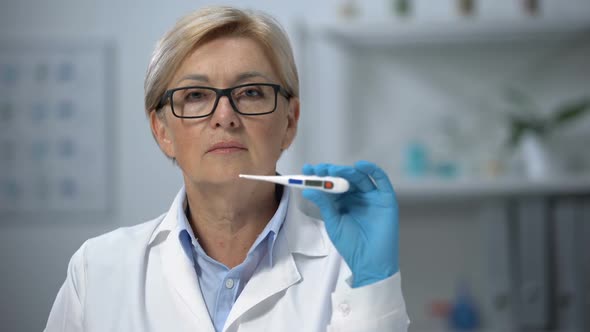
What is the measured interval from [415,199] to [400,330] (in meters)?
1.17

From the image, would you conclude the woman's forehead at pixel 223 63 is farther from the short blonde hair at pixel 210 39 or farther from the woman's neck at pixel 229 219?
the woman's neck at pixel 229 219

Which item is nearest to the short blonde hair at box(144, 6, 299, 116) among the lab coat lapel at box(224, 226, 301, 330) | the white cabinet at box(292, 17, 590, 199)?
the lab coat lapel at box(224, 226, 301, 330)

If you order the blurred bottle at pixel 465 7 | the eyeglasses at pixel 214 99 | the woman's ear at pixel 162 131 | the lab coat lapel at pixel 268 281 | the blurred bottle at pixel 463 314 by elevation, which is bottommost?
the blurred bottle at pixel 463 314

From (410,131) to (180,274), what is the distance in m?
1.31

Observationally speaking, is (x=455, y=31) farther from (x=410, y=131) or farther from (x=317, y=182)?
(x=317, y=182)

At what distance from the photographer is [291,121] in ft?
3.39

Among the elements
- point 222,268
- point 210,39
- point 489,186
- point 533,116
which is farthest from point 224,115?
point 533,116

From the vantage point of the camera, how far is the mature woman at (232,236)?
90cm

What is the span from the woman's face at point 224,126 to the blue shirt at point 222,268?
90mm

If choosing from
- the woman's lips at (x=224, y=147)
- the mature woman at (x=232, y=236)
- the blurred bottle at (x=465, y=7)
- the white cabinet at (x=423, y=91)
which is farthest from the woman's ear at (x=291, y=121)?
the blurred bottle at (x=465, y=7)

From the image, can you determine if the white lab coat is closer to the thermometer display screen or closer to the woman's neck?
the woman's neck

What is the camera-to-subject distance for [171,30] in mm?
944

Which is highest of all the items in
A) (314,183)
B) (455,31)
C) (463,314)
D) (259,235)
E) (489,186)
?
(455,31)

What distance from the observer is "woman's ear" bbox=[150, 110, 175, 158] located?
3.23 feet
